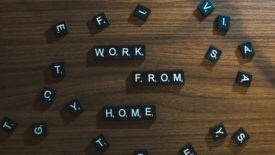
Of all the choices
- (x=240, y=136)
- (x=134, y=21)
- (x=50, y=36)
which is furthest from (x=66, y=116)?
(x=240, y=136)

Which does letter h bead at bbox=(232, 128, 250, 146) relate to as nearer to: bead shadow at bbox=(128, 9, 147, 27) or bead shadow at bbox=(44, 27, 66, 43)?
bead shadow at bbox=(128, 9, 147, 27)

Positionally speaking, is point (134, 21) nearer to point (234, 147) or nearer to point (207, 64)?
point (207, 64)

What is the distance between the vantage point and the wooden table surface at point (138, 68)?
1.21 m

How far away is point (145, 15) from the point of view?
48.7 inches

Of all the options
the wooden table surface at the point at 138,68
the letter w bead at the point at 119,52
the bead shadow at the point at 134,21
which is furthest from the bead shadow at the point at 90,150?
the bead shadow at the point at 134,21

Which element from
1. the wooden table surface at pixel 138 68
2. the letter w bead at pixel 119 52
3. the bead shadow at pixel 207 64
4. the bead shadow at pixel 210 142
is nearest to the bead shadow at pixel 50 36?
the wooden table surface at pixel 138 68

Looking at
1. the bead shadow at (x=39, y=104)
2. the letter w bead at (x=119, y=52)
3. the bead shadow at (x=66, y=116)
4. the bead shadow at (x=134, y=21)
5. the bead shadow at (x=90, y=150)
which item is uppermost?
the bead shadow at (x=134, y=21)

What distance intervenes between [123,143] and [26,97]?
1.27ft

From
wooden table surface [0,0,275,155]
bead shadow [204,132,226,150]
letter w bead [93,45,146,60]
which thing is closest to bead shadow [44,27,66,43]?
wooden table surface [0,0,275,155]

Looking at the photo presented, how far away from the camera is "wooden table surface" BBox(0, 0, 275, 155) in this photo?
3.97ft

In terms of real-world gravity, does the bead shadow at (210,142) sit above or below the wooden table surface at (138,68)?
below

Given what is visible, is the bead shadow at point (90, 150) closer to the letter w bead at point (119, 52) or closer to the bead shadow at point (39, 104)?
the bead shadow at point (39, 104)

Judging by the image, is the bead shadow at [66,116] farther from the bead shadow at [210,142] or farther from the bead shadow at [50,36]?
the bead shadow at [210,142]

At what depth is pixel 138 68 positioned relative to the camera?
4.05ft
